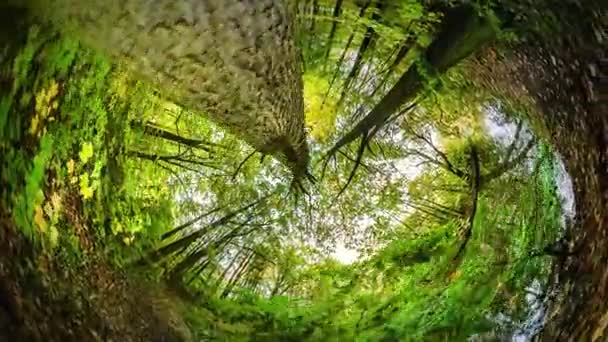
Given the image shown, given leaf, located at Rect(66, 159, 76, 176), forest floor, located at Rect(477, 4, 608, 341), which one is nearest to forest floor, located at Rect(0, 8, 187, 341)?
leaf, located at Rect(66, 159, 76, 176)

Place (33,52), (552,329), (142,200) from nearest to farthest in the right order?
(33,52)
(552,329)
(142,200)

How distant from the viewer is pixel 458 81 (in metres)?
1.15

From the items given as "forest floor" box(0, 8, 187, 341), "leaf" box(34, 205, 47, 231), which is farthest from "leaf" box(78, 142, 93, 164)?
"leaf" box(34, 205, 47, 231)

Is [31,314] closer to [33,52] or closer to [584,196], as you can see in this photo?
[33,52]

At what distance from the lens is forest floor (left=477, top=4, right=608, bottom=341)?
0.94m

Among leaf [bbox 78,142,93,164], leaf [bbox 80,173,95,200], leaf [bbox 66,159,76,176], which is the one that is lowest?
leaf [bbox 80,173,95,200]

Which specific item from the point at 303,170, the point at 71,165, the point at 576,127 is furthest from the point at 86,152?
the point at 576,127

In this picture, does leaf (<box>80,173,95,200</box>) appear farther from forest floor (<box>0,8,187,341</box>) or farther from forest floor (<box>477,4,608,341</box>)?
forest floor (<box>477,4,608,341</box>)

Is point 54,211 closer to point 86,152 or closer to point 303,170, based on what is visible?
point 86,152

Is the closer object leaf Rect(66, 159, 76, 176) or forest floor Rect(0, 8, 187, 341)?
forest floor Rect(0, 8, 187, 341)

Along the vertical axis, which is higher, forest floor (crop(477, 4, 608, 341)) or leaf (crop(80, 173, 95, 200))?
forest floor (crop(477, 4, 608, 341))

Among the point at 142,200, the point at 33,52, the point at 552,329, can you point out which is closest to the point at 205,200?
the point at 142,200

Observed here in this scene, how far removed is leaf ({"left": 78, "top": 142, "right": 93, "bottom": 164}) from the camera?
1.07 metres

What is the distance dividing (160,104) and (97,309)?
31 cm
